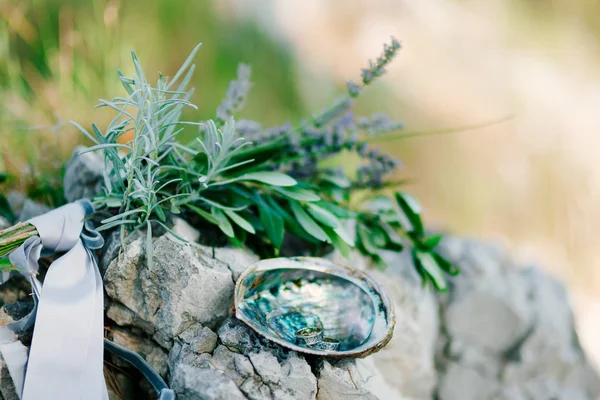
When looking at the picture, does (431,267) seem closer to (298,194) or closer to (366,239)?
(366,239)

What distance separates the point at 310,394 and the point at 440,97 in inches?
61.6

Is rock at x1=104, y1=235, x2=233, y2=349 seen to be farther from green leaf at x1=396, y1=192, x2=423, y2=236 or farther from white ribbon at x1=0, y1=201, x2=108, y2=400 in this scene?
green leaf at x1=396, y1=192, x2=423, y2=236

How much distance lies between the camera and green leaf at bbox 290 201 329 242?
78 cm

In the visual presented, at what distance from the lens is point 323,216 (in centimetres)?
80

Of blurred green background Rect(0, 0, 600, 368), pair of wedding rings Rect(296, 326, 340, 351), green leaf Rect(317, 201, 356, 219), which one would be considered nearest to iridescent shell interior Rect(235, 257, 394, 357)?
pair of wedding rings Rect(296, 326, 340, 351)

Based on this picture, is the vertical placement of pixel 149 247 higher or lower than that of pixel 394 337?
higher

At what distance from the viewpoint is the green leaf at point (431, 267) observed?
2.98 ft

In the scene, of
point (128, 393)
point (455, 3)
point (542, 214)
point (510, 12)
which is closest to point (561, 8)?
point (510, 12)

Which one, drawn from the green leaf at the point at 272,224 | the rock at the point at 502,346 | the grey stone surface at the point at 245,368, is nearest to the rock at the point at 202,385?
the grey stone surface at the point at 245,368

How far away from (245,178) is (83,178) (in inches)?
11.0

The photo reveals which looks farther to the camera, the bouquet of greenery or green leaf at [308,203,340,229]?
green leaf at [308,203,340,229]

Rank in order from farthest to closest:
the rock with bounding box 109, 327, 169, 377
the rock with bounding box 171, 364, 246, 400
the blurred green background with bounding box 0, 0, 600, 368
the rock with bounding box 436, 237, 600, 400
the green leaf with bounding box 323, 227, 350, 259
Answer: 1. the blurred green background with bounding box 0, 0, 600, 368
2. the rock with bounding box 436, 237, 600, 400
3. the green leaf with bounding box 323, 227, 350, 259
4. the rock with bounding box 109, 327, 169, 377
5. the rock with bounding box 171, 364, 246, 400

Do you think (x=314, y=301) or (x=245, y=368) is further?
(x=314, y=301)

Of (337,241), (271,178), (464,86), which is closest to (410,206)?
(337,241)
